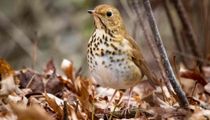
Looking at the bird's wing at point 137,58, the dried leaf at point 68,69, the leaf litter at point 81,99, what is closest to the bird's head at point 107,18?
the bird's wing at point 137,58

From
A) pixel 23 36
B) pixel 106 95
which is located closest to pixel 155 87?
pixel 106 95

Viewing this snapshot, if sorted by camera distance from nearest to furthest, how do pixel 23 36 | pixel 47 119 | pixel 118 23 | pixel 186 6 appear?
pixel 47 119, pixel 118 23, pixel 186 6, pixel 23 36

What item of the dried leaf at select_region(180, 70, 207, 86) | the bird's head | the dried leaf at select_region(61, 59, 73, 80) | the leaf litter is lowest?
the leaf litter

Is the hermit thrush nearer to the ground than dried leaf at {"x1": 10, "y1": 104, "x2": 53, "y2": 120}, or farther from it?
farther from it

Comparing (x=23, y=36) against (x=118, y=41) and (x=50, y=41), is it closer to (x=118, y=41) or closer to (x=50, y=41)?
(x=50, y=41)

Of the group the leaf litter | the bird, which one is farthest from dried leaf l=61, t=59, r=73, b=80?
the bird

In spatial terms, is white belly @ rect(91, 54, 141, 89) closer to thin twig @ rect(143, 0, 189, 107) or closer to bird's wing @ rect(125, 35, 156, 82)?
bird's wing @ rect(125, 35, 156, 82)

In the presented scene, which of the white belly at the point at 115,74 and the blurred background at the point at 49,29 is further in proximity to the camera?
the blurred background at the point at 49,29

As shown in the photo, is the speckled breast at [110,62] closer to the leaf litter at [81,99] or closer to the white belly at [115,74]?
the white belly at [115,74]

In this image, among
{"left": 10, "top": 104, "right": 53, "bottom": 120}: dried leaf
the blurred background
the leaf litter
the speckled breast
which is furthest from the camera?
the blurred background
